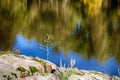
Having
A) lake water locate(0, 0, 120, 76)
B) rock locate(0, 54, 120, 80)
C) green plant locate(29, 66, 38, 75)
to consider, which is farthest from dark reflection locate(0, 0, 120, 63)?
green plant locate(29, 66, 38, 75)

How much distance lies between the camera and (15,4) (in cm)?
8819

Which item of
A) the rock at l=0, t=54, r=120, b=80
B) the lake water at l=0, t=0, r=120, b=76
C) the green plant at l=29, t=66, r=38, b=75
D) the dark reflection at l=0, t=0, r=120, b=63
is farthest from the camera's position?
the dark reflection at l=0, t=0, r=120, b=63

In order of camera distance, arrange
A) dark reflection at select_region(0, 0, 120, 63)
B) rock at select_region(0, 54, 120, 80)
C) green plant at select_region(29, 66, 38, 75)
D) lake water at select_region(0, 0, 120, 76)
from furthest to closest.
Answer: dark reflection at select_region(0, 0, 120, 63) → lake water at select_region(0, 0, 120, 76) → green plant at select_region(29, 66, 38, 75) → rock at select_region(0, 54, 120, 80)

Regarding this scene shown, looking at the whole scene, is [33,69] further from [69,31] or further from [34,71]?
[69,31]

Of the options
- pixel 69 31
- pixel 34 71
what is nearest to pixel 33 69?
pixel 34 71

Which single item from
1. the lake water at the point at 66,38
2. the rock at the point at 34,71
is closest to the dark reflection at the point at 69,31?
the lake water at the point at 66,38

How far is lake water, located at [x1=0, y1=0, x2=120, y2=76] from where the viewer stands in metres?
37.1

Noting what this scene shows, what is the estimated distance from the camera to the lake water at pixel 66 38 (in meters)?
37.1

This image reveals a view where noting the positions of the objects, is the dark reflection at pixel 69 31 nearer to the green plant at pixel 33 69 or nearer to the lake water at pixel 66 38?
the lake water at pixel 66 38

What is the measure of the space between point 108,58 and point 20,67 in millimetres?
30284

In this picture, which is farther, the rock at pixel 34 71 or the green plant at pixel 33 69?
the green plant at pixel 33 69

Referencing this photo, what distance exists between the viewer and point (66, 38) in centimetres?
5350

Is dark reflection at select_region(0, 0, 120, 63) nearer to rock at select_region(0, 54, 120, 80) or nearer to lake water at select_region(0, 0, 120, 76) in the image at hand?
lake water at select_region(0, 0, 120, 76)

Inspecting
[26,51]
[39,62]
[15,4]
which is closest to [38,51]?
[26,51]
